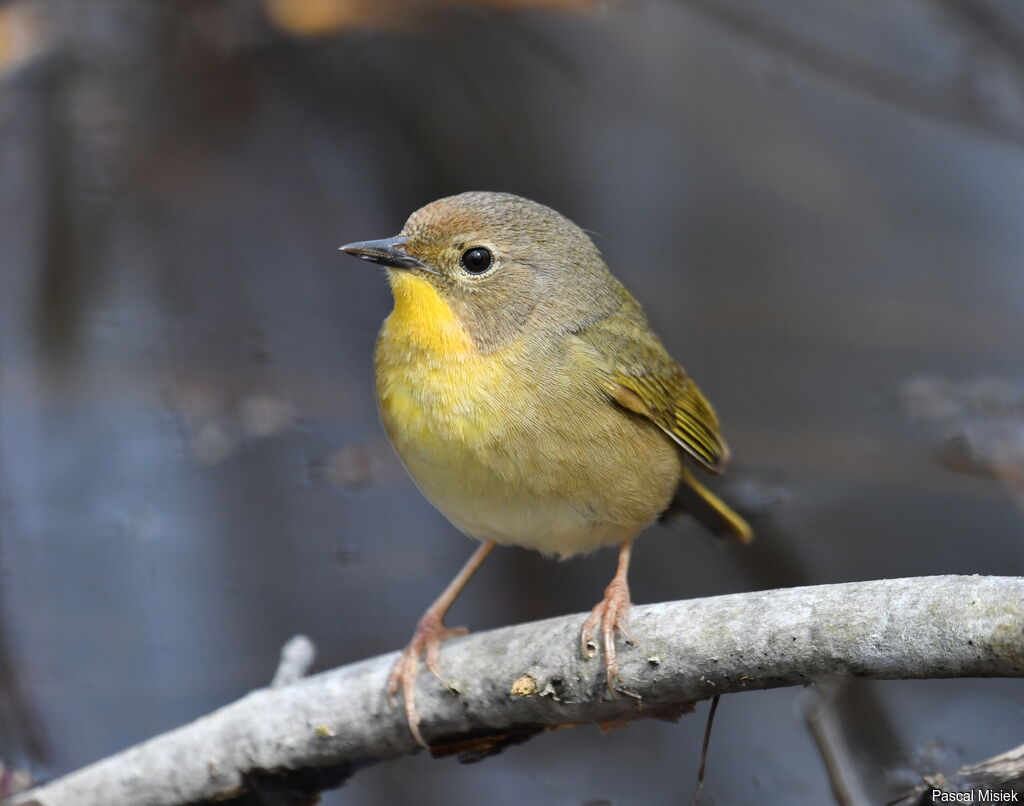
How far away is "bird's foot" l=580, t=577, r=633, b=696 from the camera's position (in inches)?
120

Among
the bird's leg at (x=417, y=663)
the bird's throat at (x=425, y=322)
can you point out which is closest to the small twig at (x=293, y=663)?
the bird's leg at (x=417, y=663)

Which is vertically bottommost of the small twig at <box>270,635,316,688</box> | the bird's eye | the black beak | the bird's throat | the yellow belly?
the small twig at <box>270,635,316,688</box>

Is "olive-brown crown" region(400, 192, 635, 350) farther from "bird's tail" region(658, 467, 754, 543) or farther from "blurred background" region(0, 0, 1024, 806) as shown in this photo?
"blurred background" region(0, 0, 1024, 806)

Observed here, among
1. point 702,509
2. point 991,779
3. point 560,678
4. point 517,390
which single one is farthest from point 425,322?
point 991,779

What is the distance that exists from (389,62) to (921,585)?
689 cm

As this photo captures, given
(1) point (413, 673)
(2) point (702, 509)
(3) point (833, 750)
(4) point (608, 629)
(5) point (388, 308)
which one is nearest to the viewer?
(4) point (608, 629)

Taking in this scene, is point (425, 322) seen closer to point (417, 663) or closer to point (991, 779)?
point (417, 663)

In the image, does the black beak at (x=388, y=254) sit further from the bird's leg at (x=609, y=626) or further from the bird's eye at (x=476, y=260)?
the bird's leg at (x=609, y=626)

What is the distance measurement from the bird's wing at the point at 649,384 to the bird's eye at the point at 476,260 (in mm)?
365

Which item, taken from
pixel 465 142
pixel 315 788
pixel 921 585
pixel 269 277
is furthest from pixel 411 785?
pixel 465 142

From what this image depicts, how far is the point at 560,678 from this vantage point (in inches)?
125

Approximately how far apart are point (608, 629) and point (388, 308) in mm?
4743

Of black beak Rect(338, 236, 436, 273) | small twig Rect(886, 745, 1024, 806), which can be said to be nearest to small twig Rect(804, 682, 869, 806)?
small twig Rect(886, 745, 1024, 806)

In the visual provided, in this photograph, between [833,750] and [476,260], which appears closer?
[476,260]
